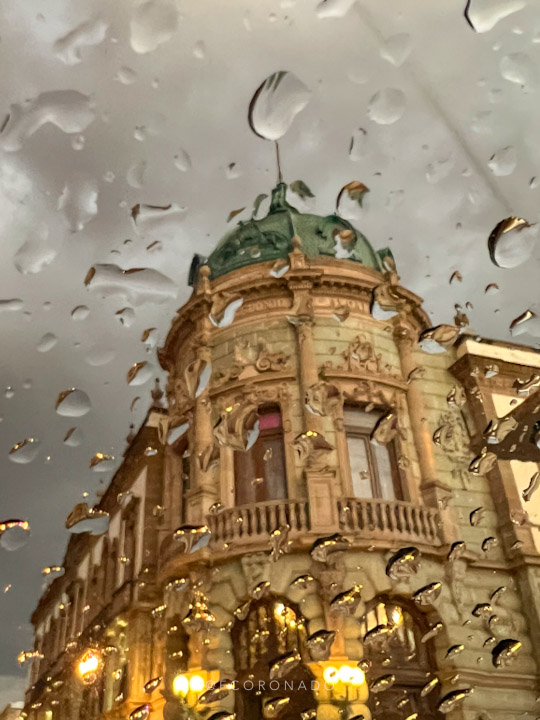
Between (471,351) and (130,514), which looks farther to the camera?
(130,514)

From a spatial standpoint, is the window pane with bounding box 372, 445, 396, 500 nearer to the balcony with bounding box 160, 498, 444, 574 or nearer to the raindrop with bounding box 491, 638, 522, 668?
the balcony with bounding box 160, 498, 444, 574

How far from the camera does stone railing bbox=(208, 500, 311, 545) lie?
11453 mm

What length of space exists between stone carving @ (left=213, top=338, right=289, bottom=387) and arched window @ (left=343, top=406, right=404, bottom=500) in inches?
64.9

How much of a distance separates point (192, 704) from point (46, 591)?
2057 centimetres

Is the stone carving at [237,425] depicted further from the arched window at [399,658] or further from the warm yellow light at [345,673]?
the warm yellow light at [345,673]

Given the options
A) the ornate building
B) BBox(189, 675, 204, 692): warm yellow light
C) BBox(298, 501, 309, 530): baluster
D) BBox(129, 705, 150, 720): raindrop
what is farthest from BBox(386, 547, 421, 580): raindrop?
BBox(129, 705, 150, 720): raindrop

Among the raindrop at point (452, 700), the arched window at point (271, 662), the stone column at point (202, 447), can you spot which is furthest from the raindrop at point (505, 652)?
the stone column at point (202, 447)

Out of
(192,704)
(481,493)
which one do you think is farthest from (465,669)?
(192,704)

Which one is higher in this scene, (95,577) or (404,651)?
(95,577)

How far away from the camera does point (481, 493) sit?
529 inches

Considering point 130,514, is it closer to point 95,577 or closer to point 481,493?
point 95,577

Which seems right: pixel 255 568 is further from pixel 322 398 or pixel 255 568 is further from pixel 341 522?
pixel 322 398

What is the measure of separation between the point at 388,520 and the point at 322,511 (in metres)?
1.25

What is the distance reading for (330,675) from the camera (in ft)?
34.2
